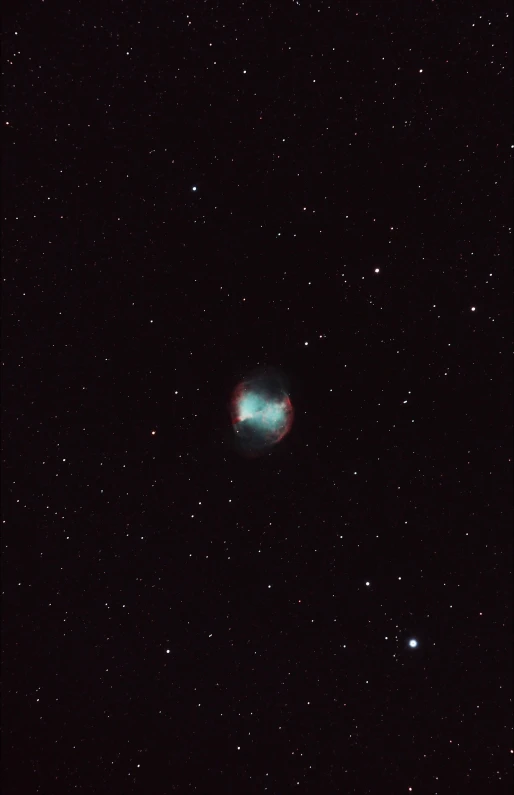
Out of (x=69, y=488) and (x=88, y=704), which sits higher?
(x=69, y=488)

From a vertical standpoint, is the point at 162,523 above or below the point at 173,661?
above

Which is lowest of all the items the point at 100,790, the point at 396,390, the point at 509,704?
the point at 509,704

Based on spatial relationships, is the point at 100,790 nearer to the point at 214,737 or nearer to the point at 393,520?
the point at 214,737

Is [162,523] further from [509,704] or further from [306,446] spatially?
[509,704]

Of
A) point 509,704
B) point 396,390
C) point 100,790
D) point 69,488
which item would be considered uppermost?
point 69,488

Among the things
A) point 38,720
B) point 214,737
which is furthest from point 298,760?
point 38,720

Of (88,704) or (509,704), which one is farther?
(88,704)

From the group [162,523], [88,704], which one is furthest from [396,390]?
[88,704]
